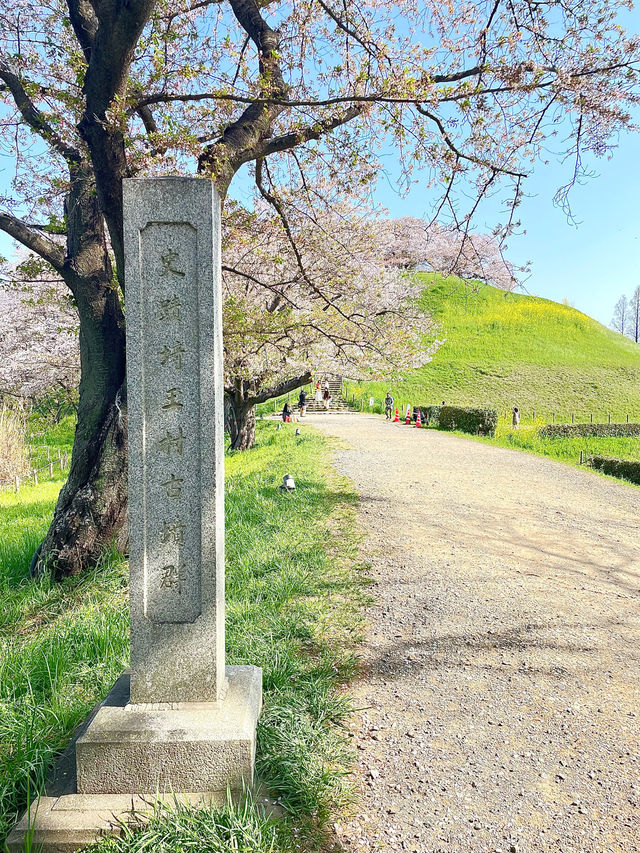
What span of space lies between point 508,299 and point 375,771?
55.3 m

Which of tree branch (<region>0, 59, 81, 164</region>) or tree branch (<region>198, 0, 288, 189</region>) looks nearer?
tree branch (<region>198, 0, 288, 189</region>)

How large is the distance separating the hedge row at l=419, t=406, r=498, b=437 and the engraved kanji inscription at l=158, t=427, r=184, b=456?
1808cm

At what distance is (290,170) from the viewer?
22.5 ft

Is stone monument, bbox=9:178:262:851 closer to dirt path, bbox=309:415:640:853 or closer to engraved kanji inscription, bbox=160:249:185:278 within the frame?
engraved kanji inscription, bbox=160:249:185:278

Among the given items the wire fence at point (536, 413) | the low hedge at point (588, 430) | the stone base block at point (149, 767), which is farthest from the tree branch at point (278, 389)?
the wire fence at point (536, 413)

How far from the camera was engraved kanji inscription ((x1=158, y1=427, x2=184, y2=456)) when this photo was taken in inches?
98.9

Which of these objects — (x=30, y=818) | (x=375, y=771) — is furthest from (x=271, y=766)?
(x=30, y=818)

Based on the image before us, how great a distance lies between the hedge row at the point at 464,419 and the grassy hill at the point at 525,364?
23.7ft

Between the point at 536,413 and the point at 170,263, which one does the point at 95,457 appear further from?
the point at 536,413

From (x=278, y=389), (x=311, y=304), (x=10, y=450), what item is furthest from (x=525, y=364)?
(x=10, y=450)

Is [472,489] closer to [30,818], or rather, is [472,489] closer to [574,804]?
[574,804]

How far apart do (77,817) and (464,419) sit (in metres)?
19.9

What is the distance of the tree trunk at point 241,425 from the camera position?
14.8m

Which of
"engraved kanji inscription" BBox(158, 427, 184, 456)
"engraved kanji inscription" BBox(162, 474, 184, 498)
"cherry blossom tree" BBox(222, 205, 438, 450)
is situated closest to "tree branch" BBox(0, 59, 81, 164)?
"cherry blossom tree" BBox(222, 205, 438, 450)
